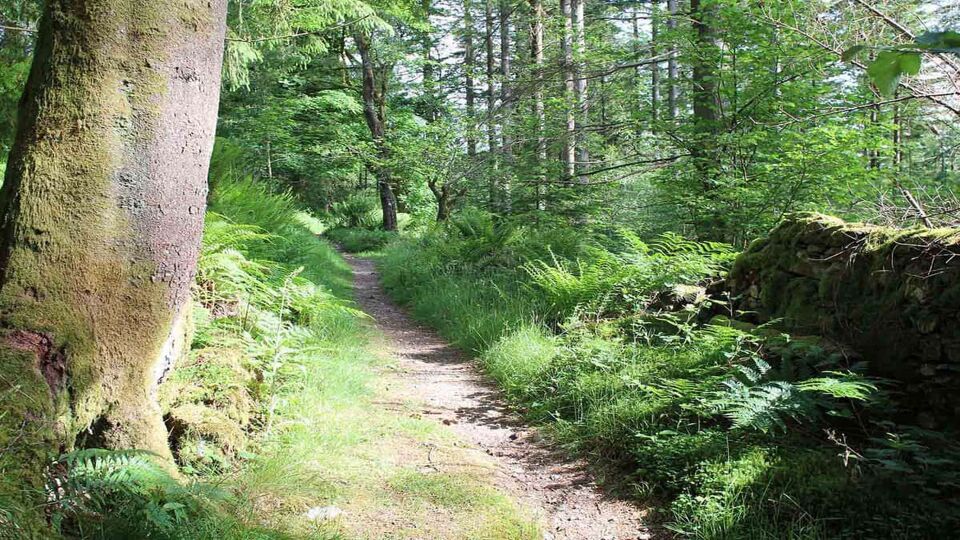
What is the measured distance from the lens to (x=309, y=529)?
2619 mm

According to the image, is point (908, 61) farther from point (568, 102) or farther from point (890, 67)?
point (568, 102)

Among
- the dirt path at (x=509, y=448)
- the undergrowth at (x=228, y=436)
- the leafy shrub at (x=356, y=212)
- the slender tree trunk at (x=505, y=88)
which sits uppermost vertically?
the slender tree trunk at (x=505, y=88)

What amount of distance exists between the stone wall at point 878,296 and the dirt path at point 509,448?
1.86 metres

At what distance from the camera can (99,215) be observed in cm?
235

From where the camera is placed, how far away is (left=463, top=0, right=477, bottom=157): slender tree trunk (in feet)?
46.3

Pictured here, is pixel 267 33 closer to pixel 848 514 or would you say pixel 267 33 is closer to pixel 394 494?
pixel 394 494

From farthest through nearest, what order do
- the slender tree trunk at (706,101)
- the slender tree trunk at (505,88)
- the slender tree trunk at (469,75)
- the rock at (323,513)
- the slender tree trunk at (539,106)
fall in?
the slender tree trunk at (469,75) → the slender tree trunk at (505,88) → the slender tree trunk at (539,106) → the slender tree trunk at (706,101) → the rock at (323,513)

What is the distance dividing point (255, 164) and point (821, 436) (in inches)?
741

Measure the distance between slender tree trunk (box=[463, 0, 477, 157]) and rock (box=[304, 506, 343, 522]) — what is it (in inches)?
427

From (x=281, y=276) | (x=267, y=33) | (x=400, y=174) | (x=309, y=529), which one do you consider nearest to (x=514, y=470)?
(x=309, y=529)

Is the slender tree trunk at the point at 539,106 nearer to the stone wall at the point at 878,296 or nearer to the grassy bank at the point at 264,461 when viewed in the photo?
the stone wall at the point at 878,296

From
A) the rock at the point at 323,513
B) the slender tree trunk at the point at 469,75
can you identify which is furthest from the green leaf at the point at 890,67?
the slender tree trunk at the point at 469,75

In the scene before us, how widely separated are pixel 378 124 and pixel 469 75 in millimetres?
A: 8641

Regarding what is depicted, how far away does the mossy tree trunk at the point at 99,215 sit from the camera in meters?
2.23
